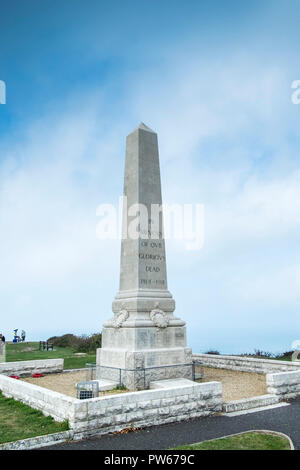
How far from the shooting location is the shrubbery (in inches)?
944

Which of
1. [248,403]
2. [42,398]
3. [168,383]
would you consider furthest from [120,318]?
Result: [248,403]

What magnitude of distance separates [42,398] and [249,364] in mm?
9026

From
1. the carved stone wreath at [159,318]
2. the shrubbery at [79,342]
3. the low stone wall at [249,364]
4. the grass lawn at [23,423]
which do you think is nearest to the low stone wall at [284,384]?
the low stone wall at [249,364]

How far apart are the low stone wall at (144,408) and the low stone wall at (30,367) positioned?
Answer: 8.58m

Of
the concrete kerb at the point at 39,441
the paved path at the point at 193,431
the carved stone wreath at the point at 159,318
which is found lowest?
the paved path at the point at 193,431

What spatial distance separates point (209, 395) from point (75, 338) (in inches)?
864

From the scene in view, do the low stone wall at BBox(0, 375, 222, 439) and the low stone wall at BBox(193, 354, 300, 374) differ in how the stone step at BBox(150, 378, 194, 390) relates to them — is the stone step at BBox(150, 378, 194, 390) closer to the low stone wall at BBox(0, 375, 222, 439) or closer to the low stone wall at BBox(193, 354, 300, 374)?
the low stone wall at BBox(0, 375, 222, 439)

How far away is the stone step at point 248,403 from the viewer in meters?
8.81

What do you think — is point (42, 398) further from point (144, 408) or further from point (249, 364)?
point (249, 364)

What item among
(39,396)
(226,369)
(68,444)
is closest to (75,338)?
(226,369)

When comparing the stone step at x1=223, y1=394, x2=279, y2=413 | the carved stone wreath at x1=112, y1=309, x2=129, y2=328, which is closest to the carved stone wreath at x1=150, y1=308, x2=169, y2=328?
the carved stone wreath at x1=112, y1=309, x2=129, y2=328

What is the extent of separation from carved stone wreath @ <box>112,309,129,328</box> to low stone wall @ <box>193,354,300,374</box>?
573 cm

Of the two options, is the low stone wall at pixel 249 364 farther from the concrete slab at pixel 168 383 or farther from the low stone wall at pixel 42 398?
the low stone wall at pixel 42 398

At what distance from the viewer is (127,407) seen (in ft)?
24.7
